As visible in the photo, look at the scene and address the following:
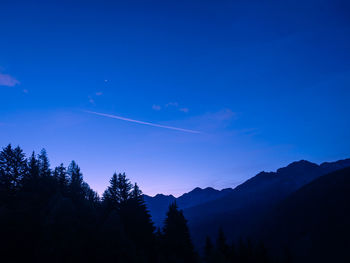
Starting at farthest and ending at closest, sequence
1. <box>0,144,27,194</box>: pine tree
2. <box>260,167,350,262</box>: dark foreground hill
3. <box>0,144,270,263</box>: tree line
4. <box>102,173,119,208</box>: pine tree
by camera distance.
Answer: <box>260,167,350,262</box>: dark foreground hill < <box>102,173,119,208</box>: pine tree < <box>0,144,27,194</box>: pine tree < <box>0,144,270,263</box>: tree line

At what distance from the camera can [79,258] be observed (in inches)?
903

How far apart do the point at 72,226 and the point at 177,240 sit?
55.4 ft

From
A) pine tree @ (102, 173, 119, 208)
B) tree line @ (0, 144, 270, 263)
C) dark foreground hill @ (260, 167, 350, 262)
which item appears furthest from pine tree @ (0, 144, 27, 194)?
dark foreground hill @ (260, 167, 350, 262)

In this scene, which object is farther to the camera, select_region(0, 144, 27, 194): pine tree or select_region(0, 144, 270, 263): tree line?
select_region(0, 144, 27, 194): pine tree

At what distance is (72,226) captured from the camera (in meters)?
23.9

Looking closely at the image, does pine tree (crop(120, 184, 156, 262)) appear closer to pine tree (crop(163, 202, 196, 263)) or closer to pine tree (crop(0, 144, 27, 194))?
pine tree (crop(163, 202, 196, 263))

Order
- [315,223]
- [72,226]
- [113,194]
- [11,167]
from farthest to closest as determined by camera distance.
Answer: [315,223] < [113,194] < [11,167] < [72,226]

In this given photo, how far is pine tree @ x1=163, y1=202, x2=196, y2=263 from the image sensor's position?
→ 33.5 meters

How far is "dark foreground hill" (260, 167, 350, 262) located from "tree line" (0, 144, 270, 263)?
66.9m

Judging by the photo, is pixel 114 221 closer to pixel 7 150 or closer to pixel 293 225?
pixel 7 150

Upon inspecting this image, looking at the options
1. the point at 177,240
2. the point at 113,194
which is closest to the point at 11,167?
the point at 113,194

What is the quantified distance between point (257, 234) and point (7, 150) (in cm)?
16516

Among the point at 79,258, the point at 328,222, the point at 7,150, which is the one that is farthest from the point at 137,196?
the point at 328,222

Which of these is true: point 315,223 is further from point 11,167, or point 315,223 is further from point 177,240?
point 11,167
